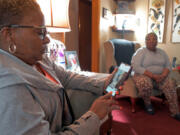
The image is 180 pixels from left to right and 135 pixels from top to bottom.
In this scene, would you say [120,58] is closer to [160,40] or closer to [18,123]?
[160,40]

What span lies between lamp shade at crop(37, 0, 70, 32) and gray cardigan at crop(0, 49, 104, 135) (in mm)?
726

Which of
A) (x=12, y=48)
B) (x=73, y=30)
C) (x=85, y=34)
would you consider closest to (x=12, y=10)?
(x=12, y=48)

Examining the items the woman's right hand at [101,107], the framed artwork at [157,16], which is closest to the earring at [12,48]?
the woman's right hand at [101,107]

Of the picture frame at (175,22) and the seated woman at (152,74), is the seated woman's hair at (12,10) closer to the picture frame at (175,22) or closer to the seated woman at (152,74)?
the seated woman at (152,74)

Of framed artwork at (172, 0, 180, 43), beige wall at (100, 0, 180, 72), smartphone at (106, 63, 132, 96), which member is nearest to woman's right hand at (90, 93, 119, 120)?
smartphone at (106, 63, 132, 96)

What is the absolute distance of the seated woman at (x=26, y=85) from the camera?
429 millimetres

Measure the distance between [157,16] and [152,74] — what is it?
154cm

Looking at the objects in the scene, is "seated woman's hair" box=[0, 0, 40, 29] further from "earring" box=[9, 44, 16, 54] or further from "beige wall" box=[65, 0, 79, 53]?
"beige wall" box=[65, 0, 79, 53]

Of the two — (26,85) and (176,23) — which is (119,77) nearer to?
(26,85)

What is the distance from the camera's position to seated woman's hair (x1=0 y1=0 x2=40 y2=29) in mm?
487

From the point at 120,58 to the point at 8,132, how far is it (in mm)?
2337

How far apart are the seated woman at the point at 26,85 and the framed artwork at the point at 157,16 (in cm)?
277

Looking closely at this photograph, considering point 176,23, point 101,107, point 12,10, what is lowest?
A: point 101,107

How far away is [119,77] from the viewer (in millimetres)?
919
